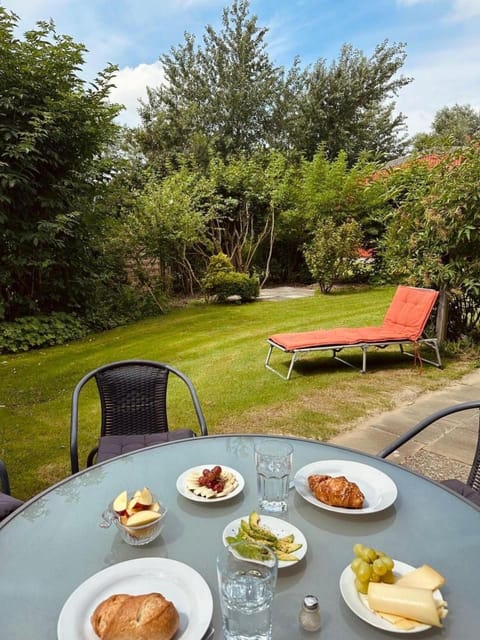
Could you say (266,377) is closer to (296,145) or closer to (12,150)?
(12,150)

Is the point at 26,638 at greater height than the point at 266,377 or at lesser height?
greater

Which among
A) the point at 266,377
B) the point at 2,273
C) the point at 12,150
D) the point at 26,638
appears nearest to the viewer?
the point at 26,638

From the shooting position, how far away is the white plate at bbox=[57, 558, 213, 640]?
2.43 ft

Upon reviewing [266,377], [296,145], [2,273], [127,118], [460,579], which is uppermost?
[127,118]

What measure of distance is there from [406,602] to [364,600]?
0.08 m

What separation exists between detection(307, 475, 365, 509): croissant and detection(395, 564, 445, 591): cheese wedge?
273 mm

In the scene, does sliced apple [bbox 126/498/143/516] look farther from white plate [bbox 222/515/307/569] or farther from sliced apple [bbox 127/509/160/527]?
white plate [bbox 222/515/307/569]

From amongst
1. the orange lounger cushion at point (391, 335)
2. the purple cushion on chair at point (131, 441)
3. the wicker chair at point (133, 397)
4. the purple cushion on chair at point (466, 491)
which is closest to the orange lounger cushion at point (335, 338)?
the orange lounger cushion at point (391, 335)

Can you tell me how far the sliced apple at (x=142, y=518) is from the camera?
956 mm

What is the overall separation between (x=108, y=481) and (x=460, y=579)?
0.99 m

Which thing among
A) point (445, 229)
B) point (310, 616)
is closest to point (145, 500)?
point (310, 616)

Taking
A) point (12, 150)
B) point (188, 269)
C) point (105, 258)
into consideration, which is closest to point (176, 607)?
point (12, 150)

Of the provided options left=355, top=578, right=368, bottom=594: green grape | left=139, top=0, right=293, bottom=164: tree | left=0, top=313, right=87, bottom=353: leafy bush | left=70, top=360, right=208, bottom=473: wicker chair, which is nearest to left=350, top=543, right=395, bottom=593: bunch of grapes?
left=355, top=578, right=368, bottom=594: green grape

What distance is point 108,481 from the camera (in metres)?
1.29
